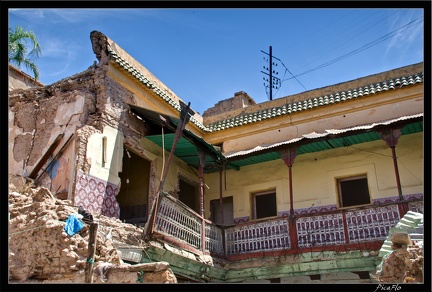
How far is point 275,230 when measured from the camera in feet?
39.6

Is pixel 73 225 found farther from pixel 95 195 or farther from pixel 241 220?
pixel 241 220

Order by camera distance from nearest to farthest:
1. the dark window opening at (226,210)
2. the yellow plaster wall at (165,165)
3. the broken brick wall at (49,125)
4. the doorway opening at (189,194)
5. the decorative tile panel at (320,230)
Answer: the broken brick wall at (49,125)
the decorative tile panel at (320,230)
the yellow plaster wall at (165,165)
the dark window opening at (226,210)
the doorway opening at (189,194)

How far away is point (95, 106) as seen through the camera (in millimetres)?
12023

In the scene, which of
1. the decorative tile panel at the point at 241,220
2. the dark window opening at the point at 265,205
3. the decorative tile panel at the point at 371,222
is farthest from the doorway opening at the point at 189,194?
the decorative tile panel at the point at 371,222

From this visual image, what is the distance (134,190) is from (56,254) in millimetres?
6446

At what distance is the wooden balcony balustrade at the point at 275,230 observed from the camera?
10688 millimetres

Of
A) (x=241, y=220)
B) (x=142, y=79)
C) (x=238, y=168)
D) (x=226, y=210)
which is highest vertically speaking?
(x=142, y=79)

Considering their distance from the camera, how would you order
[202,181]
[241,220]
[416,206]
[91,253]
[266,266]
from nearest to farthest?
[91,253]
[416,206]
[266,266]
[202,181]
[241,220]

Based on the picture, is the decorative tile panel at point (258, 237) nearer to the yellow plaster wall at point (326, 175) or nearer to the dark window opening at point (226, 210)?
the yellow plaster wall at point (326, 175)

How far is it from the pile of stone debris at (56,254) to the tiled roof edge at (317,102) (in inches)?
313

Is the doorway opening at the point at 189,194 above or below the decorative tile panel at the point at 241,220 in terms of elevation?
above

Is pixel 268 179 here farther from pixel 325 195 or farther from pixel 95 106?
pixel 95 106

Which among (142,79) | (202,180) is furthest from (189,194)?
(142,79)

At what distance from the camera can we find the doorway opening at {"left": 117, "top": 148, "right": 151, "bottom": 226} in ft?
44.9
